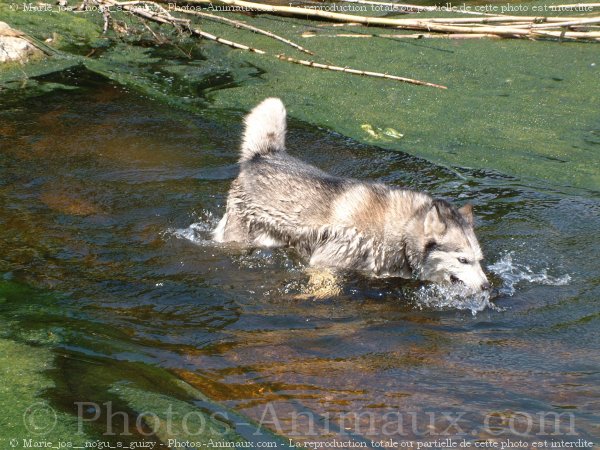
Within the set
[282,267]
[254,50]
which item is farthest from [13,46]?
[282,267]

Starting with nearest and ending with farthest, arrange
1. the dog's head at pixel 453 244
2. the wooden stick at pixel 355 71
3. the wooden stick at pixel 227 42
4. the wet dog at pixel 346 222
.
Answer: the dog's head at pixel 453 244
the wet dog at pixel 346 222
the wooden stick at pixel 355 71
the wooden stick at pixel 227 42

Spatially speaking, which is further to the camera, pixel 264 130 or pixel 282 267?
pixel 264 130

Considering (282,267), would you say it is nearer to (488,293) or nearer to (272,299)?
(272,299)

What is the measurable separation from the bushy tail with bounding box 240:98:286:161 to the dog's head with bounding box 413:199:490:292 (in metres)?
1.76

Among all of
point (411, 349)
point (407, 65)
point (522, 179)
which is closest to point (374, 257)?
point (411, 349)

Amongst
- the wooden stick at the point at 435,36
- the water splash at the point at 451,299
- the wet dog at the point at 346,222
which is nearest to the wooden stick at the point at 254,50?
the wooden stick at the point at 435,36

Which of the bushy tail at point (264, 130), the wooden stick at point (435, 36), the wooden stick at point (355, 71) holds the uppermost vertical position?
the wooden stick at point (435, 36)

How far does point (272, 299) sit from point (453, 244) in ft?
5.09

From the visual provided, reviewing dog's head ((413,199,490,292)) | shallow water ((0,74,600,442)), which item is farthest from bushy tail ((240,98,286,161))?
dog's head ((413,199,490,292))

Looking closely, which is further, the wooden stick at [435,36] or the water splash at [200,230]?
the wooden stick at [435,36]

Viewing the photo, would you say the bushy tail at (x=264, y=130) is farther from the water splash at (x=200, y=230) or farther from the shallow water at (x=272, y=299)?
the shallow water at (x=272, y=299)

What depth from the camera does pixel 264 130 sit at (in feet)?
24.0

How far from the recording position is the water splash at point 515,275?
6242mm

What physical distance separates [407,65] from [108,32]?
466 cm
